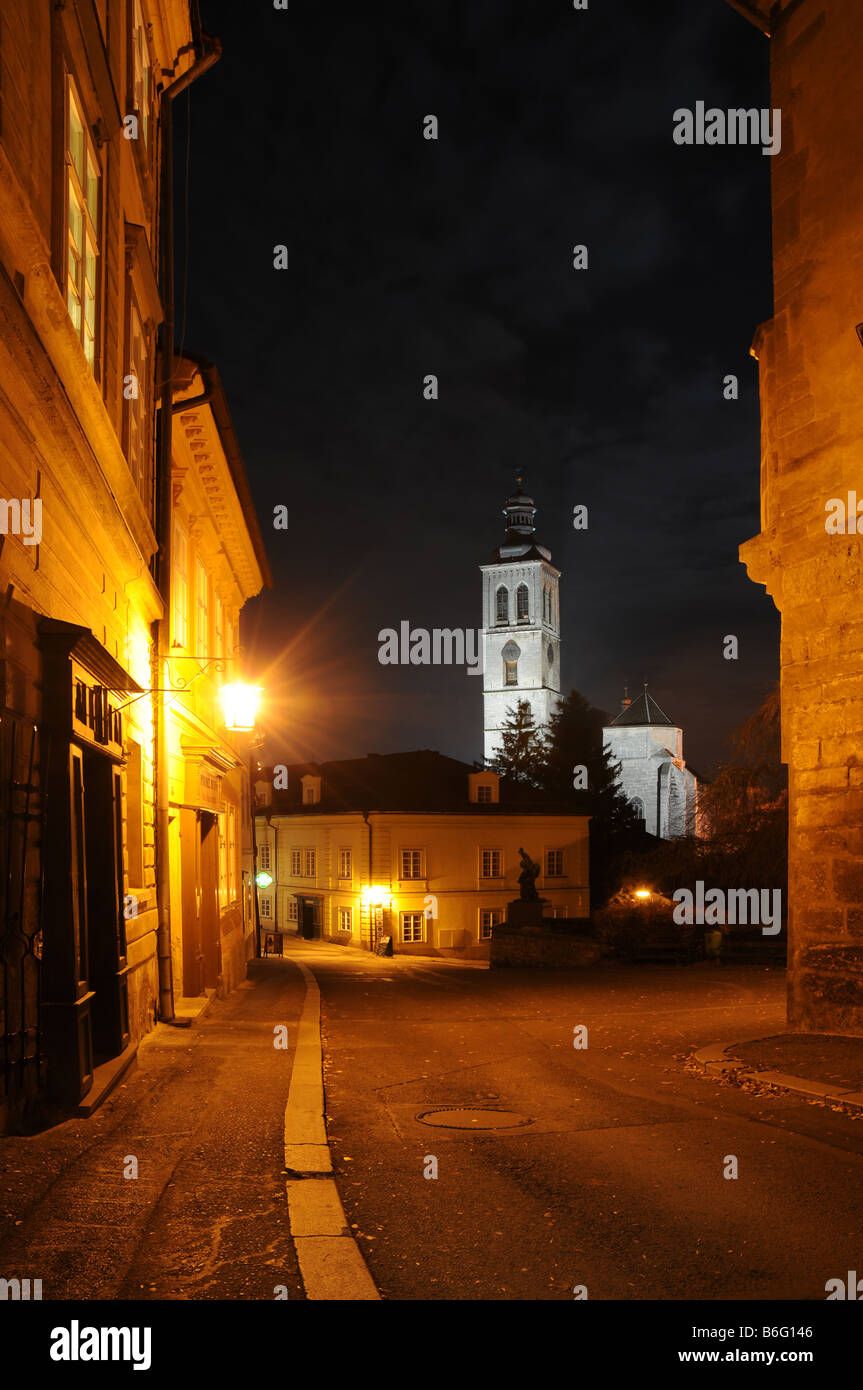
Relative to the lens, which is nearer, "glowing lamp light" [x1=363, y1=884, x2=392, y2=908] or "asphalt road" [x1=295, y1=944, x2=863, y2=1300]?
"asphalt road" [x1=295, y1=944, x2=863, y2=1300]

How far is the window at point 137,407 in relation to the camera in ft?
36.9

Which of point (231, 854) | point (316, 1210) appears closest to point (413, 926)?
point (231, 854)

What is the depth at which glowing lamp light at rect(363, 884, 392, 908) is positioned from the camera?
52.2 metres

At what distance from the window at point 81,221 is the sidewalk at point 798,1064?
8.04 m

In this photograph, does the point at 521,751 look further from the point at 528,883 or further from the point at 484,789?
the point at 528,883

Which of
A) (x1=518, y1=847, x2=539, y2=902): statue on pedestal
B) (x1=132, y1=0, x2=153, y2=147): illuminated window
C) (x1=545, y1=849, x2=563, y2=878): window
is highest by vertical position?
(x1=132, y1=0, x2=153, y2=147): illuminated window

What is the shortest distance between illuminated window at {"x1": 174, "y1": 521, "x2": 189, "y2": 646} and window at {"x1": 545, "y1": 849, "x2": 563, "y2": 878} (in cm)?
4292

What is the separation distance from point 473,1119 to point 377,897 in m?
44.7

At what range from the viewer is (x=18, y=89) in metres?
6.34

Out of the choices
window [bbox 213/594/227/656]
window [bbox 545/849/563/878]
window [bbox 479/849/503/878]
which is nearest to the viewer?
window [bbox 213/594/227/656]

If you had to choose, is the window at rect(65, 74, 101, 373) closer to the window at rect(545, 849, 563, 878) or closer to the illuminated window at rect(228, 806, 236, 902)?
the illuminated window at rect(228, 806, 236, 902)

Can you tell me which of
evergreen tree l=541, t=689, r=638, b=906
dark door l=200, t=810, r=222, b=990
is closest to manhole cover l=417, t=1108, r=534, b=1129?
dark door l=200, t=810, r=222, b=990

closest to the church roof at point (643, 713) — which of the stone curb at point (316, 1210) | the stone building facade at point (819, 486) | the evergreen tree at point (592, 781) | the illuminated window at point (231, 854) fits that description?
the evergreen tree at point (592, 781)

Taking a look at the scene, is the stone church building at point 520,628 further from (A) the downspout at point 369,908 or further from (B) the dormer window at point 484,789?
(A) the downspout at point 369,908
